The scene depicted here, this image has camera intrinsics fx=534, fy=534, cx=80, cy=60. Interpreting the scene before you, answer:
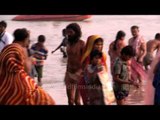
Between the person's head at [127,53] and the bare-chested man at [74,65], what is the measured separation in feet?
1.67

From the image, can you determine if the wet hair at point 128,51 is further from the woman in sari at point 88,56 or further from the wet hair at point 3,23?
the wet hair at point 3,23

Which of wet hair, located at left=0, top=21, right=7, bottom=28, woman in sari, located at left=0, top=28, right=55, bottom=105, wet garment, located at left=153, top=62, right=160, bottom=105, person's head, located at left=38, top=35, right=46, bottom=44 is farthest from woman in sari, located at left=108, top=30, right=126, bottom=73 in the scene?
wet garment, located at left=153, top=62, right=160, bottom=105

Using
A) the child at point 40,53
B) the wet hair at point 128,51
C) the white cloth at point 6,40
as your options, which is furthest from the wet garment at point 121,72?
the white cloth at point 6,40

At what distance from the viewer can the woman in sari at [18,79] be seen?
17.1 ft

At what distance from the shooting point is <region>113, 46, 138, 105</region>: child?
6.08m

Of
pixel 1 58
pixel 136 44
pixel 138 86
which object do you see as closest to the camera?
pixel 1 58

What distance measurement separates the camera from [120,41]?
7078mm

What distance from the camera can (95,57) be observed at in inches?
239

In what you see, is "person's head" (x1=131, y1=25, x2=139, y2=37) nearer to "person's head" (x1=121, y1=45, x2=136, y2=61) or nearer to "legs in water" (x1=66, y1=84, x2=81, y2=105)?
"person's head" (x1=121, y1=45, x2=136, y2=61)

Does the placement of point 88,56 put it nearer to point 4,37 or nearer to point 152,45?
point 152,45

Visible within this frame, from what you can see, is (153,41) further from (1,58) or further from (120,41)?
(1,58)

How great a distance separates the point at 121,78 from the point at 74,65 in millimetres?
707

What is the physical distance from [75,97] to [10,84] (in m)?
1.43
